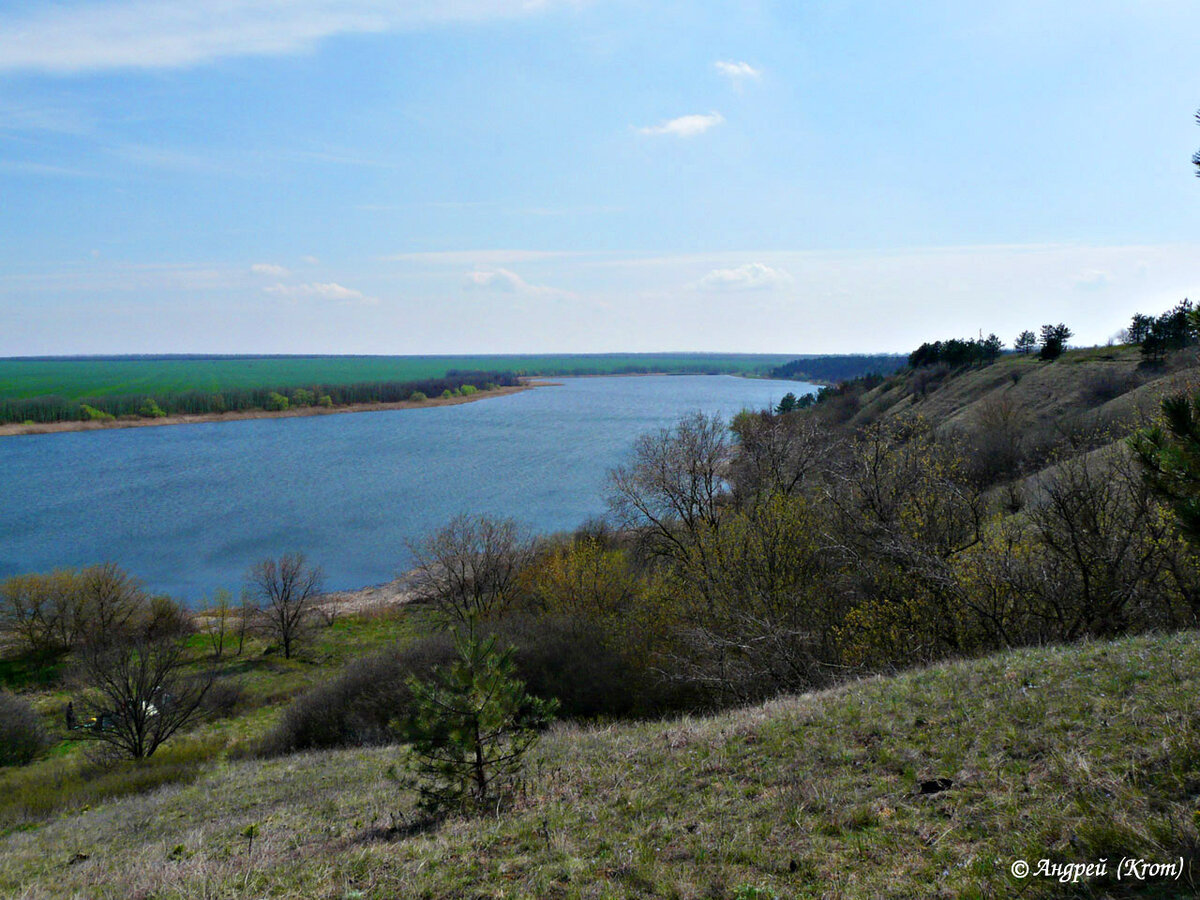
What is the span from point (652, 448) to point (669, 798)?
17698 millimetres

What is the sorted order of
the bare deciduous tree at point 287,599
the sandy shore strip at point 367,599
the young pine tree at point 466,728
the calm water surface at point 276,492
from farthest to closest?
the calm water surface at point 276,492, the sandy shore strip at point 367,599, the bare deciduous tree at point 287,599, the young pine tree at point 466,728

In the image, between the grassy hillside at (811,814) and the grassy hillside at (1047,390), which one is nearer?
the grassy hillside at (811,814)

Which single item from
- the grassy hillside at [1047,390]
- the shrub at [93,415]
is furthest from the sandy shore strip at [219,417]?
the grassy hillside at [1047,390]

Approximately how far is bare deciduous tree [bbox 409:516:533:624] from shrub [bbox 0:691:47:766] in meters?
13.9

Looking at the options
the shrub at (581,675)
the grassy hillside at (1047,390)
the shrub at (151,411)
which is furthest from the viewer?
the shrub at (151,411)

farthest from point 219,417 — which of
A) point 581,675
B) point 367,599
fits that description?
point 581,675

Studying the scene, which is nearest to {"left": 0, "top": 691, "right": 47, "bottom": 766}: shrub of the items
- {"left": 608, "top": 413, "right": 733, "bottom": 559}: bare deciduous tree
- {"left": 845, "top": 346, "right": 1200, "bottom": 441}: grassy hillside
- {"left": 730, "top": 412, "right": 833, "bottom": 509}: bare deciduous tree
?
{"left": 608, "top": 413, "right": 733, "bottom": 559}: bare deciduous tree

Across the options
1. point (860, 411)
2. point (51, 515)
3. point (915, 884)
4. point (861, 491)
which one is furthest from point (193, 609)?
point (860, 411)

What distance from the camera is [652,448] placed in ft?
76.6

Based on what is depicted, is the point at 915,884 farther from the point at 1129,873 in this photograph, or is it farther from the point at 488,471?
the point at 488,471

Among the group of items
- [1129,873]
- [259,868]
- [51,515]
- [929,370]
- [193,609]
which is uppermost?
[929,370]

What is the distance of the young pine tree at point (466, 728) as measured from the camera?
6.46 meters

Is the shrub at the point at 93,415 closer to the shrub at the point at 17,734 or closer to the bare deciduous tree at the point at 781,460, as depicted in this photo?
the shrub at the point at 17,734

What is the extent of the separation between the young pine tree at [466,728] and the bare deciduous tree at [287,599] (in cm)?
2913
